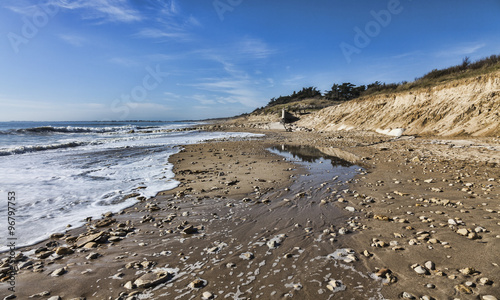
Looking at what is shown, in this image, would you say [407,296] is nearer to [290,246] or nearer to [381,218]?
[290,246]

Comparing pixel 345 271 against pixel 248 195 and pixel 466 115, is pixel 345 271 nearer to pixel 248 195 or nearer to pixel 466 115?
pixel 248 195

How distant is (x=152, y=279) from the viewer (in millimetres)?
3641

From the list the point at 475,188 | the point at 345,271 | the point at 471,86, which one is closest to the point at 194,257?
the point at 345,271

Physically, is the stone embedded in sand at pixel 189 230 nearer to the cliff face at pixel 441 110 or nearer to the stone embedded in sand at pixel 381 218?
the stone embedded in sand at pixel 381 218

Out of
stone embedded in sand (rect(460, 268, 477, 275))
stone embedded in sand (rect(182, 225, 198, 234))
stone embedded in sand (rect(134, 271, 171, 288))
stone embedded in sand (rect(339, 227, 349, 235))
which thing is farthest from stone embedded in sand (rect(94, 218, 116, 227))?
stone embedded in sand (rect(460, 268, 477, 275))

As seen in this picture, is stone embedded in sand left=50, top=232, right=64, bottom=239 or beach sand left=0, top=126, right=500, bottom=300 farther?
stone embedded in sand left=50, top=232, right=64, bottom=239

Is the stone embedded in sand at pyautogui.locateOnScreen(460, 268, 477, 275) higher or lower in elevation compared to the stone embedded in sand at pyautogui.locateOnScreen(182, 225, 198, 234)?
higher

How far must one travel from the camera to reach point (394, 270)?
3555 mm

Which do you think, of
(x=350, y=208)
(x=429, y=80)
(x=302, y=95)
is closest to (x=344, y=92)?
(x=302, y=95)

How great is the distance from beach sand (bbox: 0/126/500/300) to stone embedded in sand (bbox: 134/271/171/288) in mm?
18

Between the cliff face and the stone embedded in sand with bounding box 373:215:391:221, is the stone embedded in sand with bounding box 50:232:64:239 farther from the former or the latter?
the cliff face

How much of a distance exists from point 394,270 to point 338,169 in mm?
7777

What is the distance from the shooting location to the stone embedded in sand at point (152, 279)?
139 inches

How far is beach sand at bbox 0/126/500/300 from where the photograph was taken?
3.36 metres
